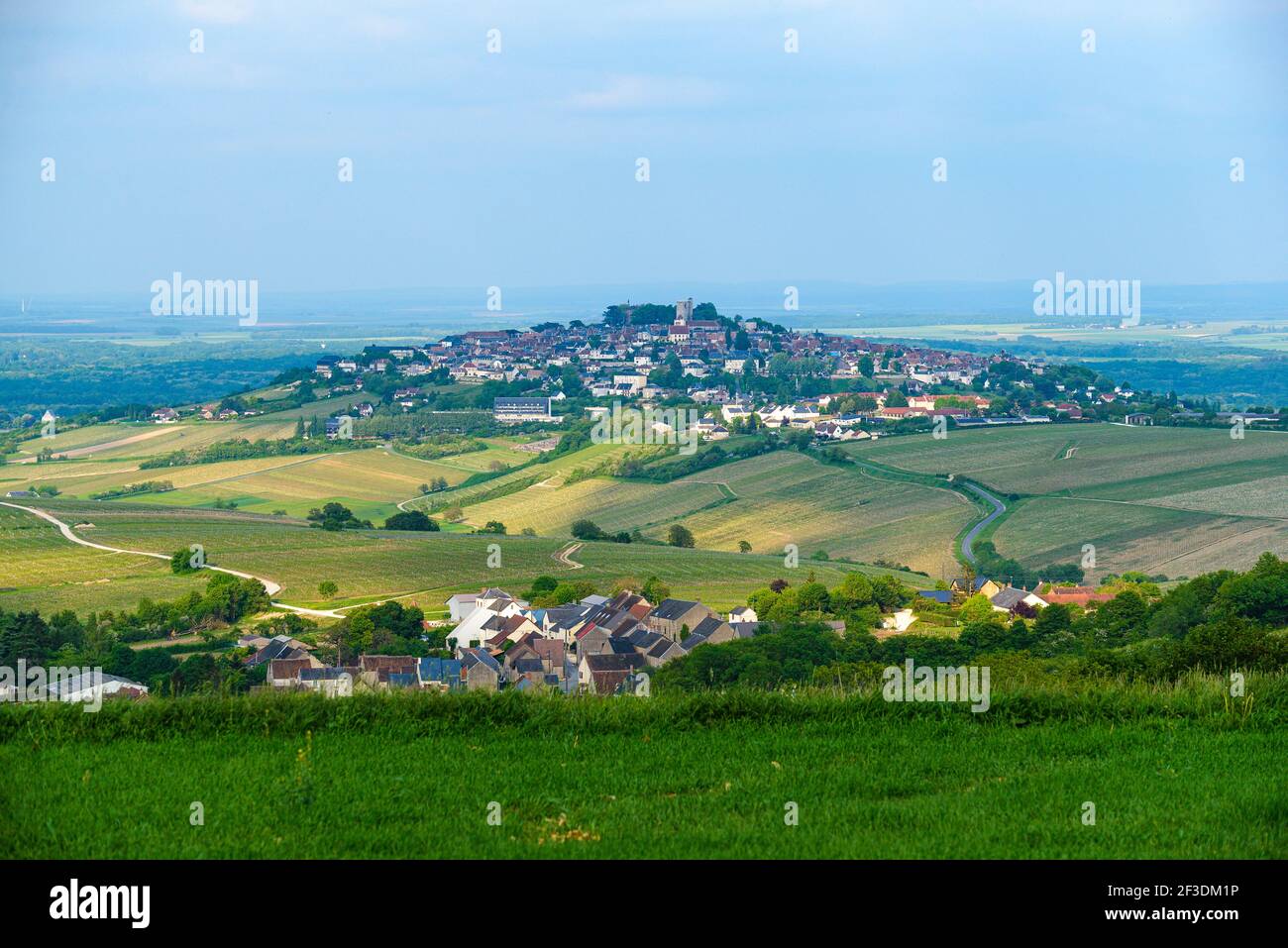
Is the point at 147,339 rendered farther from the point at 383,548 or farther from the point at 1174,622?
the point at 1174,622

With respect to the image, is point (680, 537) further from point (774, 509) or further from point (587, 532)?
point (774, 509)

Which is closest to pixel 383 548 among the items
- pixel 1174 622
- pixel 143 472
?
pixel 1174 622

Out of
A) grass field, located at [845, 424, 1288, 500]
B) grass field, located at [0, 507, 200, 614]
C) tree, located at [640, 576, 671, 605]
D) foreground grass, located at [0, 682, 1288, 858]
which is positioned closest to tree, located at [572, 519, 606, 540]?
grass field, located at [0, 507, 200, 614]

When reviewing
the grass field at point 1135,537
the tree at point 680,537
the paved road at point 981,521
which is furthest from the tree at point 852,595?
the tree at point 680,537

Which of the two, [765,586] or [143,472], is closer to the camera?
[765,586]

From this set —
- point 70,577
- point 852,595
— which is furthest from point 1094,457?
point 70,577
